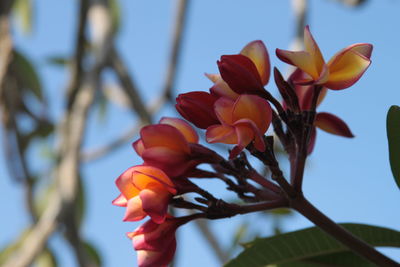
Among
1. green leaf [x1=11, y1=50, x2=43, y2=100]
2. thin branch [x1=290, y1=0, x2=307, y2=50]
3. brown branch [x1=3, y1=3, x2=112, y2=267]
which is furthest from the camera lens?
green leaf [x1=11, y1=50, x2=43, y2=100]

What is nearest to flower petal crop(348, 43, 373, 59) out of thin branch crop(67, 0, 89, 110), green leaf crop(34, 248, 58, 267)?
thin branch crop(67, 0, 89, 110)

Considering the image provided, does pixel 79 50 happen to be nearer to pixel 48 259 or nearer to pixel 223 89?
pixel 48 259

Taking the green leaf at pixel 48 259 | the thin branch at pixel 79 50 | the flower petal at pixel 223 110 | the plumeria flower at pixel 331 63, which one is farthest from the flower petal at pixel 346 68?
the green leaf at pixel 48 259

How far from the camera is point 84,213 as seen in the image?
7.62 ft

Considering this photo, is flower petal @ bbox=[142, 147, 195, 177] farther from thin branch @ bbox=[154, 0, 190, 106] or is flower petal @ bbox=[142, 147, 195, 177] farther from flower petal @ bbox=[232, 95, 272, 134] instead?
thin branch @ bbox=[154, 0, 190, 106]

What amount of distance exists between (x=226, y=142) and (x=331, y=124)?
156mm

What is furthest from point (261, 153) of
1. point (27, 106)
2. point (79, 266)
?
point (27, 106)

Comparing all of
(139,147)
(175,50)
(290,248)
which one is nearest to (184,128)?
(139,147)

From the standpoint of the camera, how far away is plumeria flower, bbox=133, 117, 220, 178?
53 centimetres

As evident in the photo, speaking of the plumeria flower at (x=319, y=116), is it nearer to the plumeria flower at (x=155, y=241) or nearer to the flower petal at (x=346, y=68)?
the flower petal at (x=346, y=68)

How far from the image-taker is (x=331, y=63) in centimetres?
58

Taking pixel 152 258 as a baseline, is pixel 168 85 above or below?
above

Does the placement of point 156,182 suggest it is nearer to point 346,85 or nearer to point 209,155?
point 209,155

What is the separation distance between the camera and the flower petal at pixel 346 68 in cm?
57
